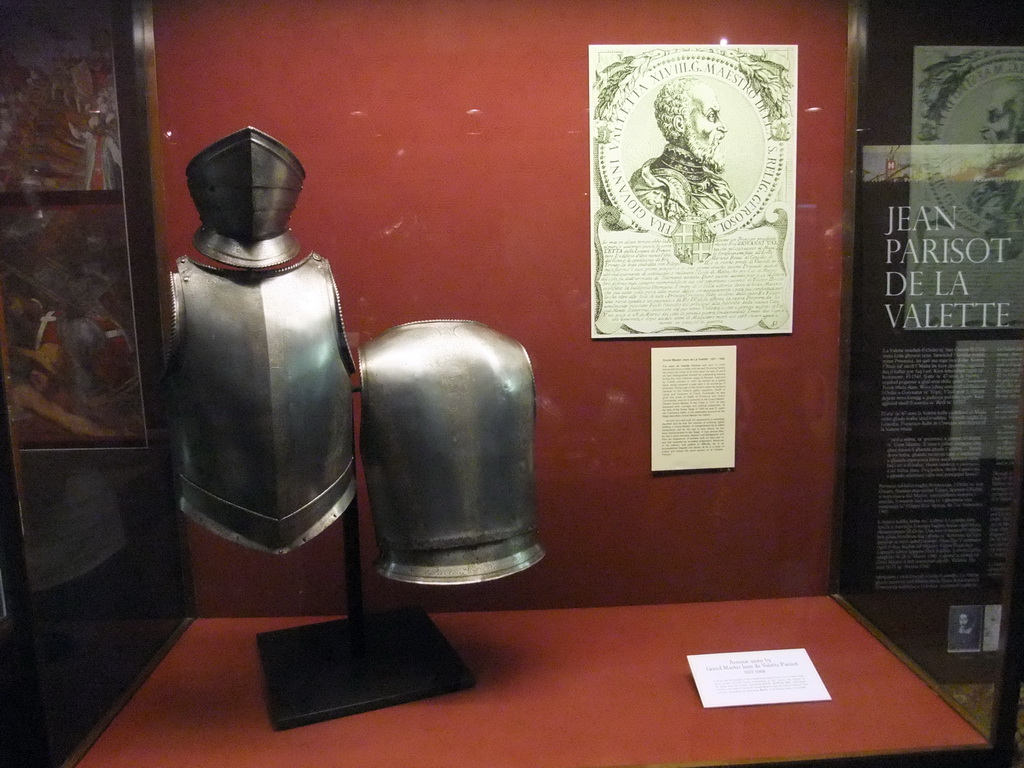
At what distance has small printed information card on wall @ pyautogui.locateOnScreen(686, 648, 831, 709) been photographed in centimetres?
158

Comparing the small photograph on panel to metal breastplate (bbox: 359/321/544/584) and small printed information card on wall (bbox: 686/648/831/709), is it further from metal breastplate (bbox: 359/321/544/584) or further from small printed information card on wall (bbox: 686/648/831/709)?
metal breastplate (bbox: 359/321/544/584)

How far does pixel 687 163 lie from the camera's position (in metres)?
1.89

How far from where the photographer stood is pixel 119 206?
177 cm

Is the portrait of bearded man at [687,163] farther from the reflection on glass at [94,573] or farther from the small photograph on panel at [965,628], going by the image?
the reflection on glass at [94,573]

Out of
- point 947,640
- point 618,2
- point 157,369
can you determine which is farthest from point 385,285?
point 947,640

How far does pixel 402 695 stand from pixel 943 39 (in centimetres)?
182

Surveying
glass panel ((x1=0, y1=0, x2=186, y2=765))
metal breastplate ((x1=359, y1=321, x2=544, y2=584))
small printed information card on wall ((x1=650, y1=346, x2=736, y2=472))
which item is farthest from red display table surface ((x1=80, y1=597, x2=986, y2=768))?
small printed information card on wall ((x1=650, y1=346, x2=736, y2=472))

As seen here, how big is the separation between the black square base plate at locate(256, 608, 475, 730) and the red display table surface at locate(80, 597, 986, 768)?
29 millimetres

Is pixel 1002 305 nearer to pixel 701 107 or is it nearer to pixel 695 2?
pixel 701 107

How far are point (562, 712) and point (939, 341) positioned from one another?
119 centimetres

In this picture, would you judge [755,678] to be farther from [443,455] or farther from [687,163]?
[687,163]

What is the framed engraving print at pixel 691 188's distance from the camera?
1867 mm

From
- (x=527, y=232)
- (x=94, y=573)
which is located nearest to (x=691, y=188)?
(x=527, y=232)

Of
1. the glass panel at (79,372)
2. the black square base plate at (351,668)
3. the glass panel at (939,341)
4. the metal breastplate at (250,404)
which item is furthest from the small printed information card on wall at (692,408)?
the glass panel at (79,372)
